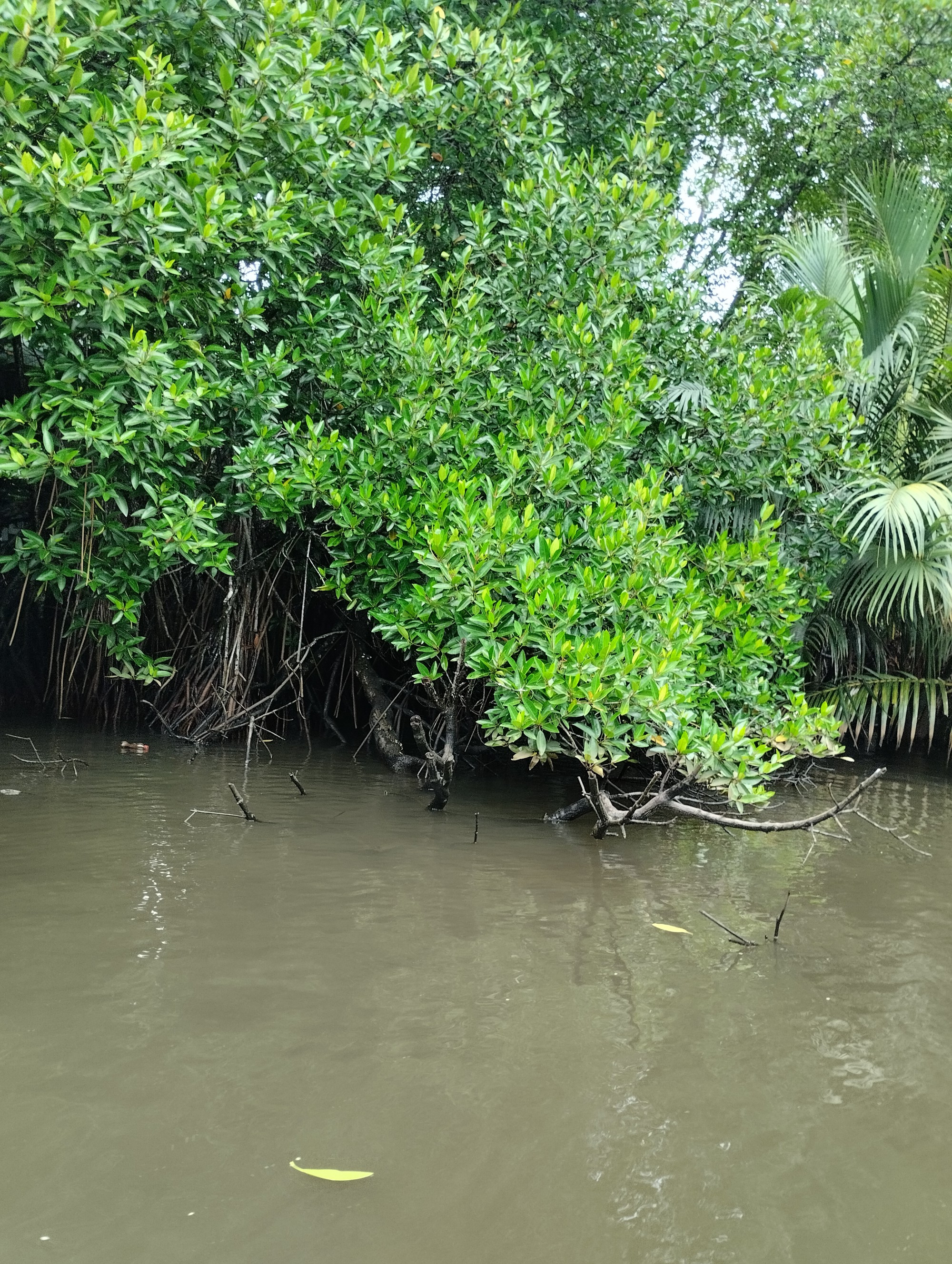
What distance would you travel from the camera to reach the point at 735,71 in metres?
7.00

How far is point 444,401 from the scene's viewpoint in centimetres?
506

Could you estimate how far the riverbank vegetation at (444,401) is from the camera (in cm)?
413

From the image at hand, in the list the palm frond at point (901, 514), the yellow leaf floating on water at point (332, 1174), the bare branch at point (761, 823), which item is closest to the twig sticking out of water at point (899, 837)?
the bare branch at point (761, 823)

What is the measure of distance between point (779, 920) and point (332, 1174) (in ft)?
5.48

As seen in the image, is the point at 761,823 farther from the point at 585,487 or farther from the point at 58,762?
the point at 58,762

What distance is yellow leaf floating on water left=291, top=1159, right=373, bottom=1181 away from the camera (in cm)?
175

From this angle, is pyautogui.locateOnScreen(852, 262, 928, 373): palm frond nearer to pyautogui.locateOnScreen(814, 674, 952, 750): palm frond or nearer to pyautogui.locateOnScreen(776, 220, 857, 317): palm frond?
pyautogui.locateOnScreen(776, 220, 857, 317): palm frond

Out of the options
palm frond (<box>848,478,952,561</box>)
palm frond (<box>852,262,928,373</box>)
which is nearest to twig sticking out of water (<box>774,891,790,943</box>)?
palm frond (<box>848,478,952,561</box>)

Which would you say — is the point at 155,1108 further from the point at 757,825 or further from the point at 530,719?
the point at 757,825

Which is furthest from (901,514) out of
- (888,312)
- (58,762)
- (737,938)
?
(58,762)

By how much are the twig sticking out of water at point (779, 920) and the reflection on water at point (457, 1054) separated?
5cm

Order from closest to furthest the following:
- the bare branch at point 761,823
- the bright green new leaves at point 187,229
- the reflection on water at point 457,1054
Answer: the reflection on water at point 457,1054
the bare branch at point 761,823
the bright green new leaves at point 187,229

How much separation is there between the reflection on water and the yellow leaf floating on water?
0.06ft

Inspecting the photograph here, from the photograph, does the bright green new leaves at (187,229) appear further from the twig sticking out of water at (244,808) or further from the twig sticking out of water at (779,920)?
the twig sticking out of water at (779,920)
